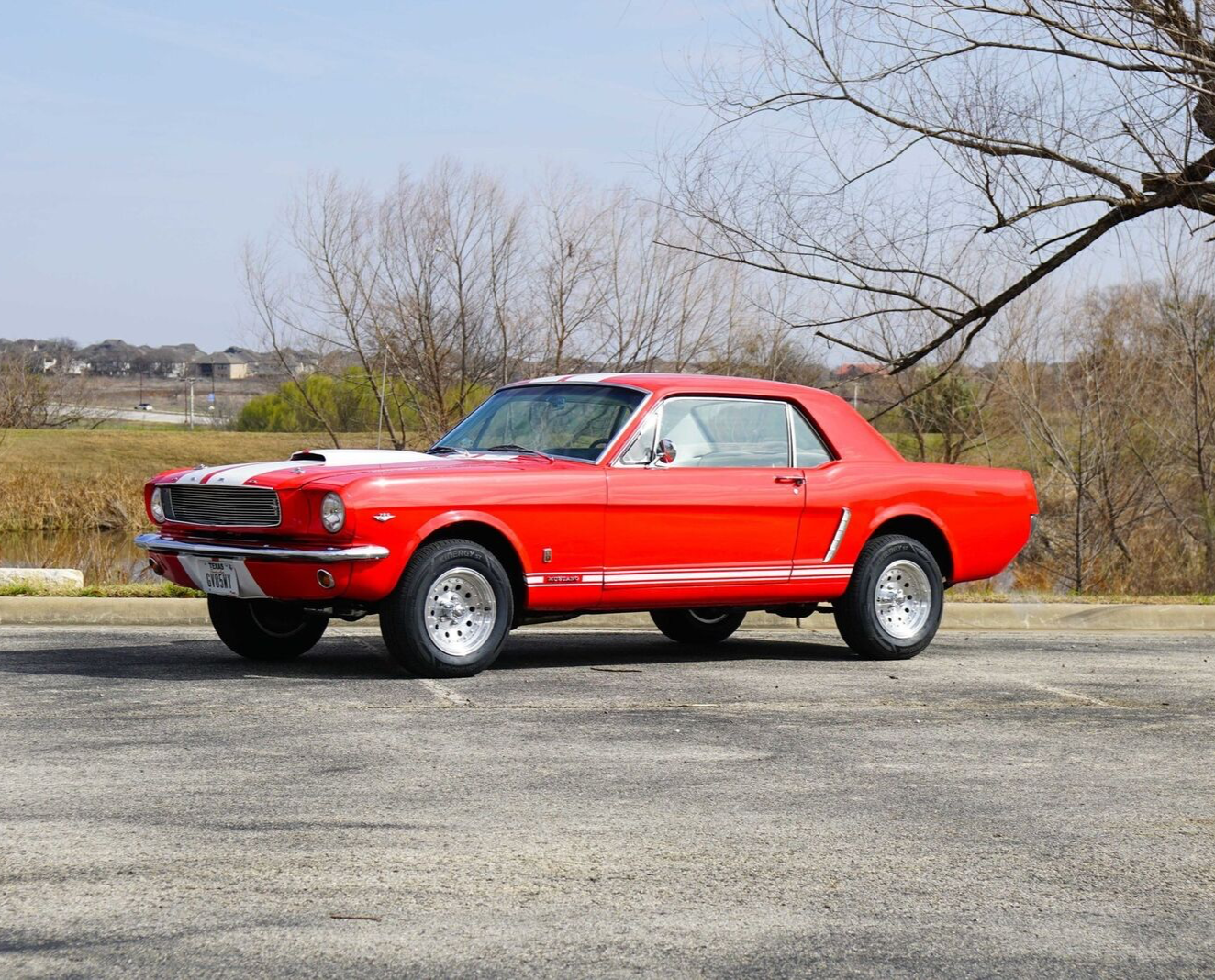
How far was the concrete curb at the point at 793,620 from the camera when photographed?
11.4 meters

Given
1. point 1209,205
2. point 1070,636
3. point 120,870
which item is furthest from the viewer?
point 1209,205

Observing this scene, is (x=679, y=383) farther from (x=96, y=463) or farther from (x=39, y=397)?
(x=39, y=397)

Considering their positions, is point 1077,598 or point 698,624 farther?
point 1077,598

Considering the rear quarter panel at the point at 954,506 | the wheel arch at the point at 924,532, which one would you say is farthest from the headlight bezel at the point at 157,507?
the wheel arch at the point at 924,532

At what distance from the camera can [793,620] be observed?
488 inches

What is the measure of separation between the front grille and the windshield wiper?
159cm

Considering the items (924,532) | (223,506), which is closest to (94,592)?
(223,506)

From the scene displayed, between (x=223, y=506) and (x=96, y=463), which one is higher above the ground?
(x=223, y=506)

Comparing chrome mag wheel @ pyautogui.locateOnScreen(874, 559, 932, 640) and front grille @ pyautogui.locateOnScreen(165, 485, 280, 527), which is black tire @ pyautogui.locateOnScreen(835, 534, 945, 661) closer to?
chrome mag wheel @ pyautogui.locateOnScreen(874, 559, 932, 640)

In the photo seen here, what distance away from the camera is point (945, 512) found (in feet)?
34.1

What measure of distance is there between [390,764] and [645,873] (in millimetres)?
1813

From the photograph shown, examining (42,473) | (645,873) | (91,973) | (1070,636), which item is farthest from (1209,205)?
(42,473)

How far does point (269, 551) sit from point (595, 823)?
341 centimetres

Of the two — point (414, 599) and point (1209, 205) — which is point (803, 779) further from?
point (1209, 205)
